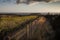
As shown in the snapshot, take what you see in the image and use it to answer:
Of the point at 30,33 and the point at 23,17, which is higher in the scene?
the point at 23,17

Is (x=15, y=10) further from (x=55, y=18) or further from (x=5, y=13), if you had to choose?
(x=55, y=18)

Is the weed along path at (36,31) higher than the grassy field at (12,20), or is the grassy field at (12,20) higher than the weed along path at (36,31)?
the grassy field at (12,20)

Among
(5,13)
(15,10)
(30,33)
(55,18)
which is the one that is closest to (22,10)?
(15,10)

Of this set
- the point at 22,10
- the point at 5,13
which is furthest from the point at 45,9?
the point at 5,13

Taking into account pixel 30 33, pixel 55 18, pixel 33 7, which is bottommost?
pixel 30 33

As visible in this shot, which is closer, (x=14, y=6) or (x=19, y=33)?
(x=19, y=33)

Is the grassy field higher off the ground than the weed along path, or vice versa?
the grassy field

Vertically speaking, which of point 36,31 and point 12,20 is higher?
point 12,20

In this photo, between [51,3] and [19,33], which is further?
[51,3]

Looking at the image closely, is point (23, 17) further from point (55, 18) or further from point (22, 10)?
point (55, 18)
